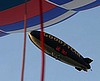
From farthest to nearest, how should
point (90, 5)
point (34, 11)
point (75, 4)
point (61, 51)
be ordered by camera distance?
point (61, 51) → point (34, 11) → point (90, 5) → point (75, 4)

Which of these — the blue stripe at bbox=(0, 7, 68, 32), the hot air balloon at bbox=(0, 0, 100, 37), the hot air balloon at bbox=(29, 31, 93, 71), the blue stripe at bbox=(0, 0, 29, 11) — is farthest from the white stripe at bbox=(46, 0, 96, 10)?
the hot air balloon at bbox=(29, 31, 93, 71)

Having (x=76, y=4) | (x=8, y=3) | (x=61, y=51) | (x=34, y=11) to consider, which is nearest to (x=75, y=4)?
(x=76, y=4)

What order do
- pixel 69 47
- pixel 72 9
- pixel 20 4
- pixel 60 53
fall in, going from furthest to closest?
pixel 69 47 → pixel 60 53 → pixel 72 9 → pixel 20 4

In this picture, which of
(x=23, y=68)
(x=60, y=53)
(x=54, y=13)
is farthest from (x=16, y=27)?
(x=23, y=68)

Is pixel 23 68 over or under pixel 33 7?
under

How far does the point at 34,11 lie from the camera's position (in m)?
4.63

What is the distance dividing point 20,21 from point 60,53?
7.75ft

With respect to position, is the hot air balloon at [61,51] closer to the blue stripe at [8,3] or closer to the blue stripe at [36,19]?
the blue stripe at [36,19]

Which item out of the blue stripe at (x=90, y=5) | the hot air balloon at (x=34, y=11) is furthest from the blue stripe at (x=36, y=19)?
the blue stripe at (x=90, y=5)

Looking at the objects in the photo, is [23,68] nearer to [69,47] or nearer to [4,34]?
[4,34]

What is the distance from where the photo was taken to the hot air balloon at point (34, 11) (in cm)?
421

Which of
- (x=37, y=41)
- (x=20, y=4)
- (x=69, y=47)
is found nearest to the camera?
(x=20, y=4)

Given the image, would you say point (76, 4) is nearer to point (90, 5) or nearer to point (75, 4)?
point (75, 4)

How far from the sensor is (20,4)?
4.18 meters
